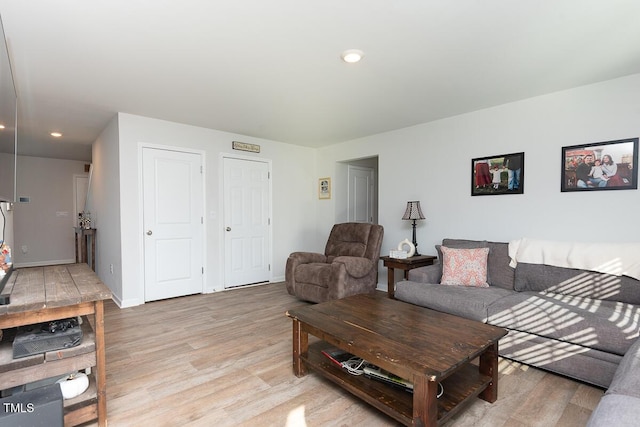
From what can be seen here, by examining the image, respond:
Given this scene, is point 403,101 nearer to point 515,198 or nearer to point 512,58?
point 512,58

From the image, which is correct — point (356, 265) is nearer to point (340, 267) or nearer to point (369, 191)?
point (340, 267)

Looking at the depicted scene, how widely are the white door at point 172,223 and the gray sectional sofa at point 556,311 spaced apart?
2710 millimetres

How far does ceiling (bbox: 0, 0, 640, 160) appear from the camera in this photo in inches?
70.6

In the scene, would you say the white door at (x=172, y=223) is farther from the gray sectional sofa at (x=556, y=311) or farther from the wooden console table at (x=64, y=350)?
the gray sectional sofa at (x=556, y=311)

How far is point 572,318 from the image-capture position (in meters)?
2.13

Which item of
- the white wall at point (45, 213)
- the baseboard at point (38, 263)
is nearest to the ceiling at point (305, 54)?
the white wall at point (45, 213)

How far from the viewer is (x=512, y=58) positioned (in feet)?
7.65

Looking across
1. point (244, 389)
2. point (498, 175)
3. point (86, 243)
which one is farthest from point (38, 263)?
point (498, 175)

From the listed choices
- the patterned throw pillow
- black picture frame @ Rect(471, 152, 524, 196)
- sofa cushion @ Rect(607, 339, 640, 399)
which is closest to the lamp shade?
black picture frame @ Rect(471, 152, 524, 196)

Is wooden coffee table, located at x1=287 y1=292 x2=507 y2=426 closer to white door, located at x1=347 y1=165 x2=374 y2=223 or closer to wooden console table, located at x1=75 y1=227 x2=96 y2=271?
white door, located at x1=347 y1=165 x2=374 y2=223

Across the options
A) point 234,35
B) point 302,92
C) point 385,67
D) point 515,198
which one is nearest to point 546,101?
point 515,198

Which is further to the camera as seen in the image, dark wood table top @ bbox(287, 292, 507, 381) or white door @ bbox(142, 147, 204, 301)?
→ white door @ bbox(142, 147, 204, 301)

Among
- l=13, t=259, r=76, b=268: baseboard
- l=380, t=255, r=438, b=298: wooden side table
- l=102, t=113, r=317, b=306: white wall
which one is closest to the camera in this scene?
l=380, t=255, r=438, b=298: wooden side table

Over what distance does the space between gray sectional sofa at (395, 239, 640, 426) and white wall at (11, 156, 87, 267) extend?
705 cm
